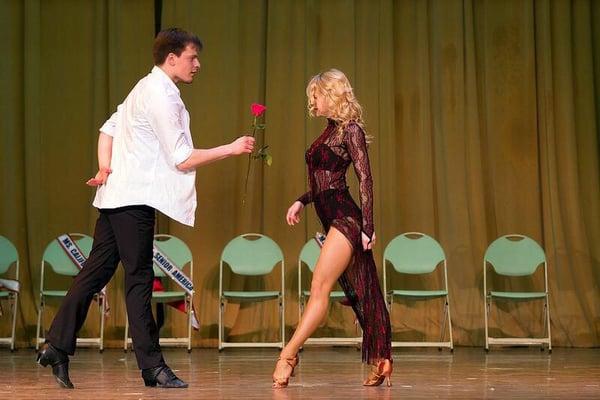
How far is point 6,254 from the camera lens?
8.21 metres

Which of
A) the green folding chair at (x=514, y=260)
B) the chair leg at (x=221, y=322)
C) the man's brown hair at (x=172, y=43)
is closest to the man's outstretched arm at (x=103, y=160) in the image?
the man's brown hair at (x=172, y=43)

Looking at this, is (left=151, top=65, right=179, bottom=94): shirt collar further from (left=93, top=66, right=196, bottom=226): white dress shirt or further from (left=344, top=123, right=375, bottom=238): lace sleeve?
(left=344, top=123, right=375, bottom=238): lace sleeve

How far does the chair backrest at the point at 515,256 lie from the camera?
8312 millimetres

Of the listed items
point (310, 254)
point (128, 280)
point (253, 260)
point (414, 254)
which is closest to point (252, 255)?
point (253, 260)

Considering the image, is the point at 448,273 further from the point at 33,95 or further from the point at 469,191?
the point at 33,95

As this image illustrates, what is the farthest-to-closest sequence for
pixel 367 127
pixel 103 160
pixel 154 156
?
pixel 367 127, pixel 103 160, pixel 154 156

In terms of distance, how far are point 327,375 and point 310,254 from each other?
2.52 metres

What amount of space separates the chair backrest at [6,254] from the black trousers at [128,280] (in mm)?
3602

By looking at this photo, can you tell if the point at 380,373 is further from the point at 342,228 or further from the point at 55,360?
the point at 55,360

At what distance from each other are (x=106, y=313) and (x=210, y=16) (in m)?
2.76

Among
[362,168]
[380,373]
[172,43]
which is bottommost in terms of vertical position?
[380,373]

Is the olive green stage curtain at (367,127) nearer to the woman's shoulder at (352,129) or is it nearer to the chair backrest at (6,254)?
the chair backrest at (6,254)

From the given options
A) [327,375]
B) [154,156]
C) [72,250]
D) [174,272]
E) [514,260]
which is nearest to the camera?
[154,156]

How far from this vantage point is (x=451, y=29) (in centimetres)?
873
